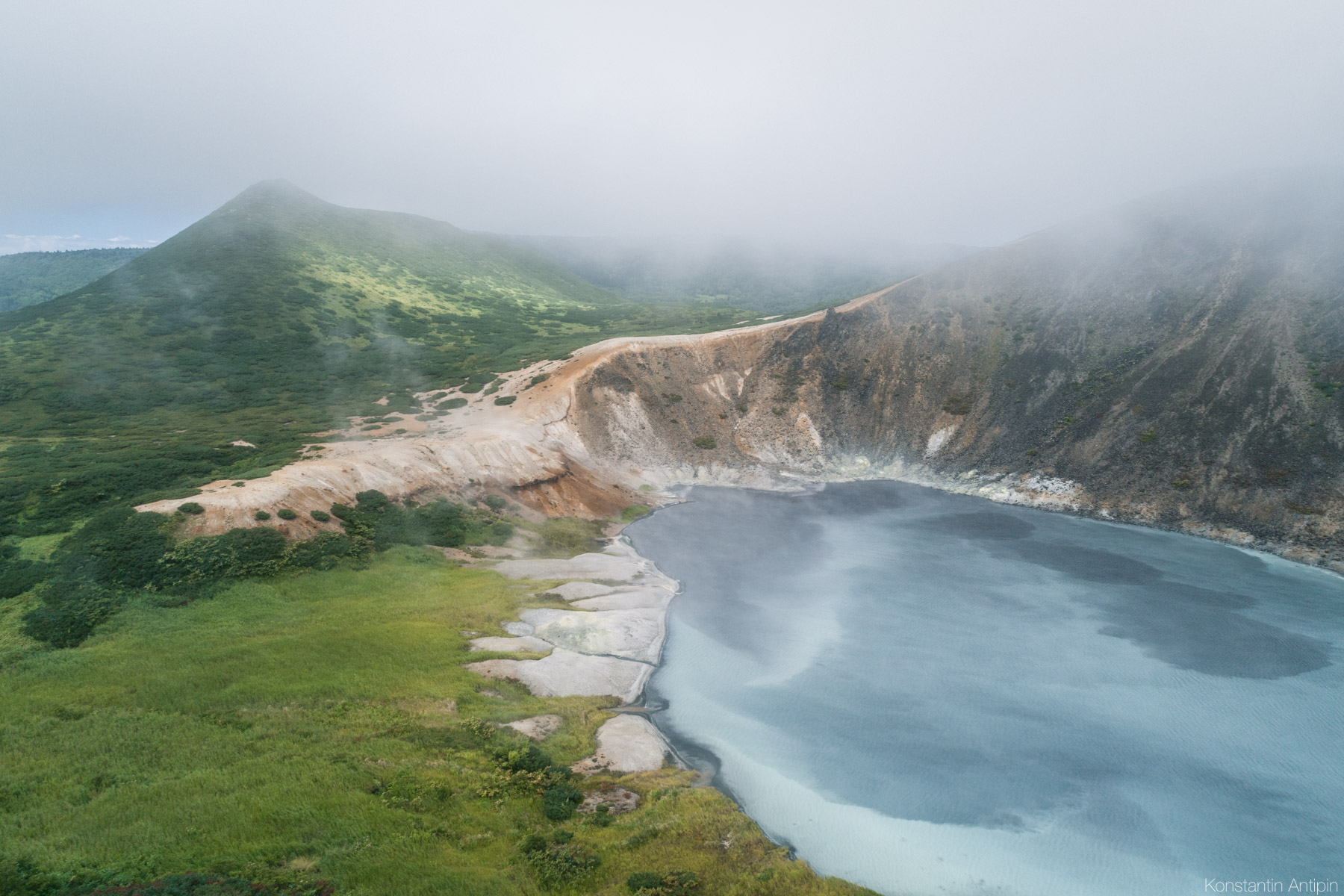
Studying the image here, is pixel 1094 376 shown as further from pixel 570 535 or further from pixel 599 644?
pixel 599 644

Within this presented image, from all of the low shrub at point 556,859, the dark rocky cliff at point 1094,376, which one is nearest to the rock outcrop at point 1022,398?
the dark rocky cliff at point 1094,376

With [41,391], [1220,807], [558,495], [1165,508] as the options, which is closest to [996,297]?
[1165,508]

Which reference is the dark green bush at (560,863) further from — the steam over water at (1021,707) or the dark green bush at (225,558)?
the dark green bush at (225,558)

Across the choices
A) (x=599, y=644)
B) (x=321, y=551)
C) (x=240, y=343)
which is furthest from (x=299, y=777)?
(x=240, y=343)

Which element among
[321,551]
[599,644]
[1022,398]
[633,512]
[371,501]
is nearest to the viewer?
[599,644]

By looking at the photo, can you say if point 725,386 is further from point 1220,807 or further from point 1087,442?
point 1220,807

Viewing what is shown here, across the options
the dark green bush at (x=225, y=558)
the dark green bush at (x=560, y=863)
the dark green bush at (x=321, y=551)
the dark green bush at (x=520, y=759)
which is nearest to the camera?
the dark green bush at (x=560, y=863)
